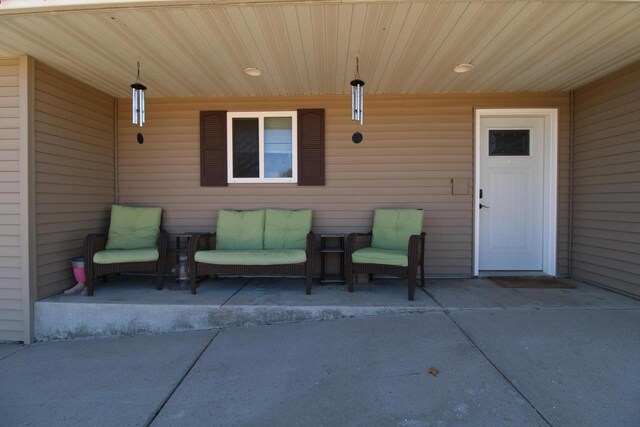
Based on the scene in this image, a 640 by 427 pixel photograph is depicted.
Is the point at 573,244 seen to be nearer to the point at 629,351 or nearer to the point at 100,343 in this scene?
the point at 629,351

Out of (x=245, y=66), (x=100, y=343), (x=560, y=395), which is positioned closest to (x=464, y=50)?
(x=245, y=66)

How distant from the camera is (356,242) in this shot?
4281mm

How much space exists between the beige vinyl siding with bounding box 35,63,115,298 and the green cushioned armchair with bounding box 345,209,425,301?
9.39 feet

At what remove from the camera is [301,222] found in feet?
13.6

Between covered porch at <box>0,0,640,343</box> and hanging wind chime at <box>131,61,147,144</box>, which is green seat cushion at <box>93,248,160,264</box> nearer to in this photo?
covered porch at <box>0,0,640,343</box>

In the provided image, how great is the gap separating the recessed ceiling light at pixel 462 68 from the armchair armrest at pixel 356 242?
6.29ft

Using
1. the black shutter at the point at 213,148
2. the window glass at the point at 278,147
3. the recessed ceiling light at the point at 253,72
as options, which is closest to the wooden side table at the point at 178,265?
the black shutter at the point at 213,148

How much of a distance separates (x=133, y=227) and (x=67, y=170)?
2.89 feet

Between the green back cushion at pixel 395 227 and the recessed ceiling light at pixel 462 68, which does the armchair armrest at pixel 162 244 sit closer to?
the green back cushion at pixel 395 227

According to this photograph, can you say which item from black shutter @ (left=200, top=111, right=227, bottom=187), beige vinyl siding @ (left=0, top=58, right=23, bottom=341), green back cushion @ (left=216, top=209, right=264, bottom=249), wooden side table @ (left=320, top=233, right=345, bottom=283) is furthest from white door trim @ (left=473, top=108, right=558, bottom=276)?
beige vinyl siding @ (left=0, top=58, right=23, bottom=341)

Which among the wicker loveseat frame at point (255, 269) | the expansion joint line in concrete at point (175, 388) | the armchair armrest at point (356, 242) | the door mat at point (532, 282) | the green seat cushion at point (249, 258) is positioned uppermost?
the armchair armrest at point (356, 242)

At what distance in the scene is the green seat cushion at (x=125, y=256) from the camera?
11.6 ft

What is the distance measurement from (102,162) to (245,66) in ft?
7.08

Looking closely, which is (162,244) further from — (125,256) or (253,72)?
(253,72)
